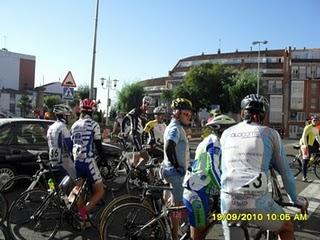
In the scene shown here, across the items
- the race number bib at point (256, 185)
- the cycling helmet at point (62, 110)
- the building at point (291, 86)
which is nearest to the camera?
the race number bib at point (256, 185)

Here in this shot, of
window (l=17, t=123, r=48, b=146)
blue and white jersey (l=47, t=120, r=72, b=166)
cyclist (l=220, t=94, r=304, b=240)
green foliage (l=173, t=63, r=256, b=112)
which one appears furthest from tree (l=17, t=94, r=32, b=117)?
cyclist (l=220, t=94, r=304, b=240)

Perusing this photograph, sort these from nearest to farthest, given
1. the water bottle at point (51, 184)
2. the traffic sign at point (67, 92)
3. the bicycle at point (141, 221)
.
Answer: the bicycle at point (141, 221), the water bottle at point (51, 184), the traffic sign at point (67, 92)

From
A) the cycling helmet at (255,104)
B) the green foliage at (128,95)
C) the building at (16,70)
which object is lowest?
the cycling helmet at (255,104)

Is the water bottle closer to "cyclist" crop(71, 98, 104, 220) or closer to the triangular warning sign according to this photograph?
"cyclist" crop(71, 98, 104, 220)

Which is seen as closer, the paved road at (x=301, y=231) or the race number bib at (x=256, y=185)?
the race number bib at (x=256, y=185)

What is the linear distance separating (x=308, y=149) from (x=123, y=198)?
966 cm

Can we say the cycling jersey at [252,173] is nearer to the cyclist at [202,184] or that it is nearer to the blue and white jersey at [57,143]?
the cyclist at [202,184]

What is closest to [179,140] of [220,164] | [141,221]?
[141,221]

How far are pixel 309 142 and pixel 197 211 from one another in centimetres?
1019

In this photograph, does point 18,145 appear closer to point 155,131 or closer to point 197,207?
point 155,131

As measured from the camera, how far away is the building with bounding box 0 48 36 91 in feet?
318

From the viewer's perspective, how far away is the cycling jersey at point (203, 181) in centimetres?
426

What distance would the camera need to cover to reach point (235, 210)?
11.5 feet

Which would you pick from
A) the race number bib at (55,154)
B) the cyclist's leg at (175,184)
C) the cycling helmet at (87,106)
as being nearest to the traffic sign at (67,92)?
the race number bib at (55,154)
